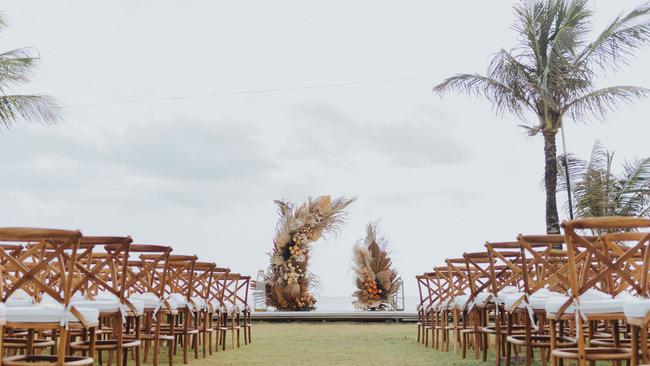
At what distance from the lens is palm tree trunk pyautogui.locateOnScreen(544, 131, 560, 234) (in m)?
12.0

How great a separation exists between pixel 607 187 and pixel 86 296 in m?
12.0

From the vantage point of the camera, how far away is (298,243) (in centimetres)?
1296

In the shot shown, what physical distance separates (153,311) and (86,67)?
8844 millimetres

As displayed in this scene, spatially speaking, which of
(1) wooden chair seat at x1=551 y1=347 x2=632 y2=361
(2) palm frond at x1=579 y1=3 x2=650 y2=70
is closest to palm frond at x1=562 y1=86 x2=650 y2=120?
(2) palm frond at x1=579 y1=3 x2=650 y2=70

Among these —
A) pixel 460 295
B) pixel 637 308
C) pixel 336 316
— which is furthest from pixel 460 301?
pixel 336 316

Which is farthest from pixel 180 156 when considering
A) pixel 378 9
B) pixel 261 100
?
pixel 378 9

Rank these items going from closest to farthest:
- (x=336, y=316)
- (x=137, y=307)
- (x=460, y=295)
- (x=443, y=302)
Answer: (x=137, y=307) → (x=460, y=295) → (x=443, y=302) → (x=336, y=316)

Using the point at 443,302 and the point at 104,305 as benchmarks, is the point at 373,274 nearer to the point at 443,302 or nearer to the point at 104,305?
the point at 443,302

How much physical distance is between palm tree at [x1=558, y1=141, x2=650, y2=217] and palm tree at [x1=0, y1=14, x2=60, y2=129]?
11.3m

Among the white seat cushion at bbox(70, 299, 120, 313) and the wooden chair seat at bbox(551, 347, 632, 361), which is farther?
the white seat cushion at bbox(70, 299, 120, 313)

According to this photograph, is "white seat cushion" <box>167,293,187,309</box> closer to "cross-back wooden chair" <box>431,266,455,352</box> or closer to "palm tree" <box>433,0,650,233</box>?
"cross-back wooden chair" <box>431,266,455,352</box>

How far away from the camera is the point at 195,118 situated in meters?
14.6

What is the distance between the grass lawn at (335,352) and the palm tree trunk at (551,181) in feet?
13.2

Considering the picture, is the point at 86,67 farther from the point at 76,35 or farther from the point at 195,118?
the point at 195,118
